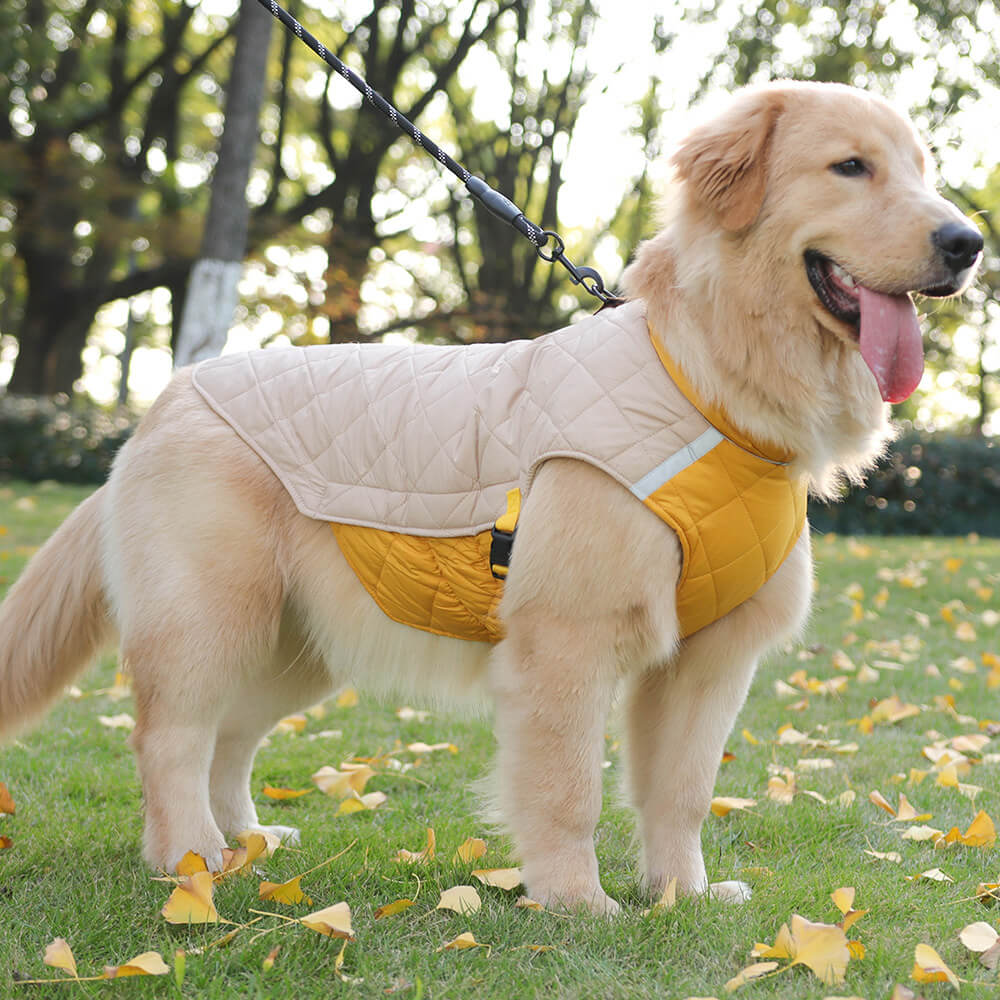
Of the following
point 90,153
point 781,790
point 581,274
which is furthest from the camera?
point 90,153

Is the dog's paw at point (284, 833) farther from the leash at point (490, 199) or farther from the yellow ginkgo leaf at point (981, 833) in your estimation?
the yellow ginkgo leaf at point (981, 833)

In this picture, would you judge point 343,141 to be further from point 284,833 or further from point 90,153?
point 284,833

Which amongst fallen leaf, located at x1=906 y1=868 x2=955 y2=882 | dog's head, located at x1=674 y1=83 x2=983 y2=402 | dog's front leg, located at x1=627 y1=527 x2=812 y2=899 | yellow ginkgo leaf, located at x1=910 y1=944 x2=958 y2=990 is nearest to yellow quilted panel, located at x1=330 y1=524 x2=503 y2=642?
dog's front leg, located at x1=627 y1=527 x2=812 y2=899

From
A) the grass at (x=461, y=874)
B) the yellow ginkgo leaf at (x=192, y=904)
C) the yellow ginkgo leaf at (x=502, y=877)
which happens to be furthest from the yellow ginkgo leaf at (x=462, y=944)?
the yellow ginkgo leaf at (x=192, y=904)

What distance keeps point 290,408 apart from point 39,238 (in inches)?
628

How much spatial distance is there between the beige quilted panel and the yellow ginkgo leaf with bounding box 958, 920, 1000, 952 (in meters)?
1.33

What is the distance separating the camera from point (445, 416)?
2951mm

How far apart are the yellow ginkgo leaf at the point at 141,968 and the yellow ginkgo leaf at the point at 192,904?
10.2 inches

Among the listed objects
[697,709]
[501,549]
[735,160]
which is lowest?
[697,709]

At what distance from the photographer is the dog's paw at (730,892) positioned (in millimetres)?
2852

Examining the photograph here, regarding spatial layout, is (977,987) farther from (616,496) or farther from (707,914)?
(616,496)

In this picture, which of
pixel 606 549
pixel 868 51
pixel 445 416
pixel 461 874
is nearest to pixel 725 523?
pixel 606 549

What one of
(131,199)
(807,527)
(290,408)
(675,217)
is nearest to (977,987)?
(807,527)

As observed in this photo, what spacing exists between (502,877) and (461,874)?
0.23m
